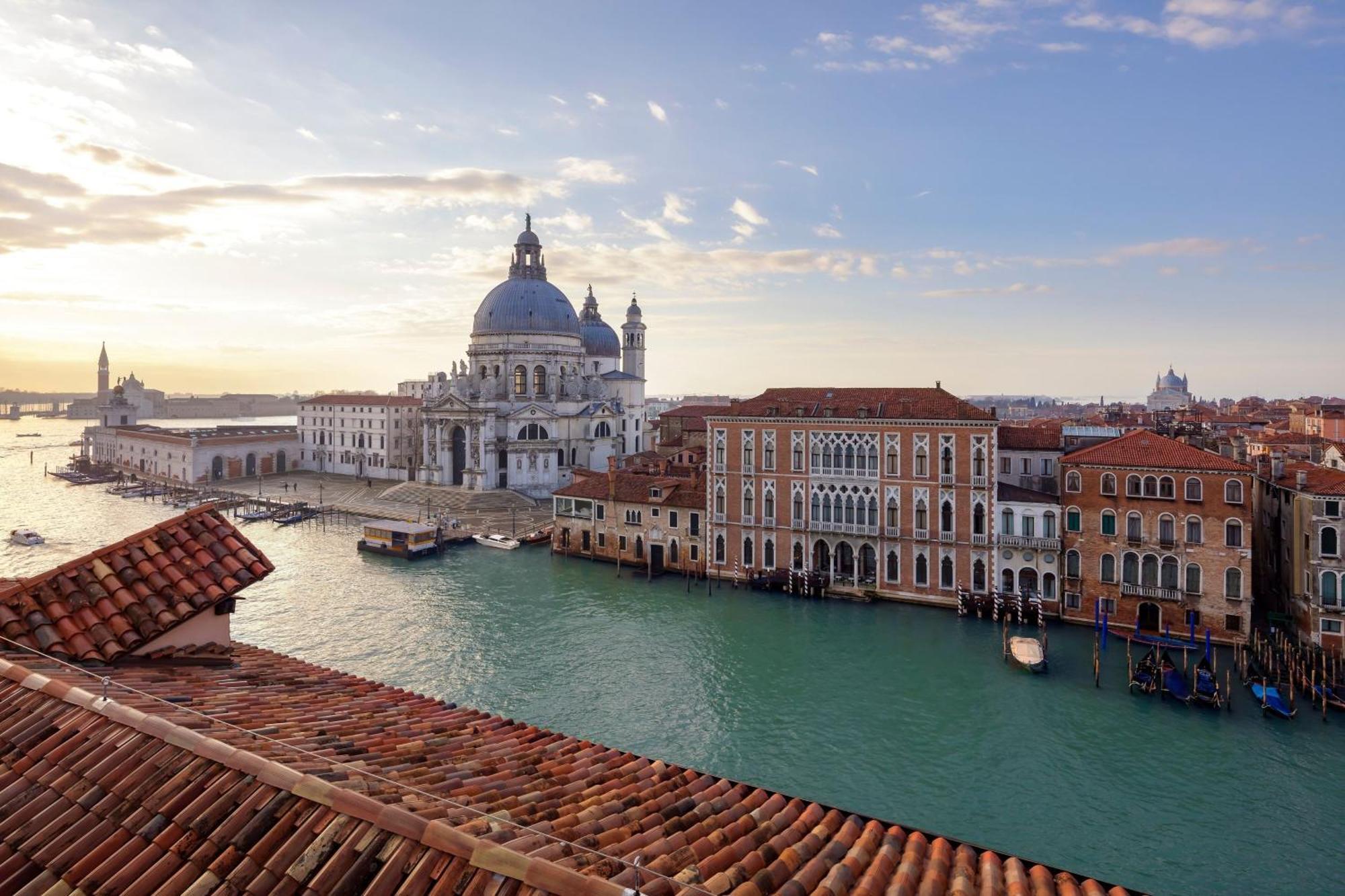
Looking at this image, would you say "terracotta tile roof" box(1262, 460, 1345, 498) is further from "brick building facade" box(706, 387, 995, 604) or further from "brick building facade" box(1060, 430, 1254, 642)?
"brick building facade" box(706, 387, 995, 604)

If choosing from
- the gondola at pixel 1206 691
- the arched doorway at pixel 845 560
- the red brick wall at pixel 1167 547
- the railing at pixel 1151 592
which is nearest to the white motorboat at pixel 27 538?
the arched doorway at pixel 845 560

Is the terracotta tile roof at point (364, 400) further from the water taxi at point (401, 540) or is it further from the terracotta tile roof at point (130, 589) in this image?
the terracotta tile roof at point (130, 589)

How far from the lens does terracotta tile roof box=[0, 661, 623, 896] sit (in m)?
4.02

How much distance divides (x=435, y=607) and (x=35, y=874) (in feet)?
93.2

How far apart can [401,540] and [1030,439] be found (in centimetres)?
3292

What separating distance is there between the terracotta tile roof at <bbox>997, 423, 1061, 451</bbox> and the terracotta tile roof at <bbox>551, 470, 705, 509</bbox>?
14.5 metres

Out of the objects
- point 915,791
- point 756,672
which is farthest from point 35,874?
point 756,672

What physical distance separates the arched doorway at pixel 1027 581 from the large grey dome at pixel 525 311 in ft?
158

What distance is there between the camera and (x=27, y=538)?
42156mm

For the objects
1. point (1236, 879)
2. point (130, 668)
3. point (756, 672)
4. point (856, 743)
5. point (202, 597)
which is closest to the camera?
point (130, 668)

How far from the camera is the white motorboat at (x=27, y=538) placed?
41.8 meters

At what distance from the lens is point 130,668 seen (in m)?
7.64

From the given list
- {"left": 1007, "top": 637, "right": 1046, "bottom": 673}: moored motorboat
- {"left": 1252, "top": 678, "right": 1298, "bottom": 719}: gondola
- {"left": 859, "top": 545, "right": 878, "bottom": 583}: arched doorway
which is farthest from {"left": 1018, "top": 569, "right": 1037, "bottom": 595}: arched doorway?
{"left": 1252, "top": 678, "right": 1298, "bottom": 719}: gondola

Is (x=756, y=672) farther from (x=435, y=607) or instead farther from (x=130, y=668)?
(x=130, y=668)
